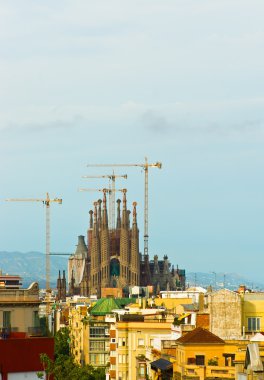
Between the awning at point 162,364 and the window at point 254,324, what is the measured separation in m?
6.09

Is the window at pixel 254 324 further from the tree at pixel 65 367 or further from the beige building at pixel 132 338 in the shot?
the beige building at pixel 132 338

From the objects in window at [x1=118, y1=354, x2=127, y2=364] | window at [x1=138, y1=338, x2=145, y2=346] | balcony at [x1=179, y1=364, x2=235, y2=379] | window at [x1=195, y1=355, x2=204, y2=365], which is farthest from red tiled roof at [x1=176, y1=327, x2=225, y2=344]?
window at [x1=118, y1=354, x2=127, y2=364]

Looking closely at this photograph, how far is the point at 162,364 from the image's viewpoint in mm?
70500

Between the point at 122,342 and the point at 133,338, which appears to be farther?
the point at 122,342

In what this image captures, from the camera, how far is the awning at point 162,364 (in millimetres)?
69412

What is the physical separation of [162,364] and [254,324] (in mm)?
7862

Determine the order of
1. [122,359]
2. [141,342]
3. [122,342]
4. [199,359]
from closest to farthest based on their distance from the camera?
[199,359], [141,342], [122,359], [122,342]

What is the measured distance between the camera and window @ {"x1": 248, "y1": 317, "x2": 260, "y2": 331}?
7669cm

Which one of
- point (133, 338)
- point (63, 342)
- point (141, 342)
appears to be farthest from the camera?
point (63, 342)

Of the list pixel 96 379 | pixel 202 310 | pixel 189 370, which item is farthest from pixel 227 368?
pixel 96 379

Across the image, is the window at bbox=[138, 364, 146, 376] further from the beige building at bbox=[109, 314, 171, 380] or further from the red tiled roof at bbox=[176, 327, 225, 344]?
the red tiled roof at bbox=[176, 327, 225, 344]

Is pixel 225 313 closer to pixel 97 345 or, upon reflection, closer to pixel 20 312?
pixel 20 312

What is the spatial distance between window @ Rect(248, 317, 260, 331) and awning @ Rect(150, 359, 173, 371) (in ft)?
20.0

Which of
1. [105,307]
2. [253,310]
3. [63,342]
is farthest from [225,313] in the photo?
[63,342]
